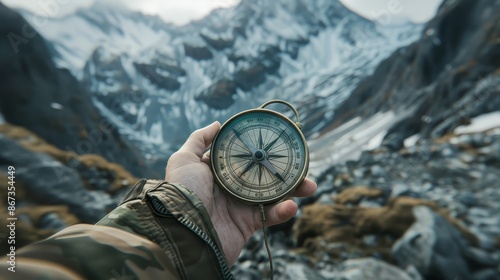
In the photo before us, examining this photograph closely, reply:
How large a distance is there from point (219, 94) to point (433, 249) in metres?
6.98

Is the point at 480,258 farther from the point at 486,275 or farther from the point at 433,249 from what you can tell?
the point at 433,249

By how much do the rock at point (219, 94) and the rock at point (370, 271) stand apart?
5780 millimetres

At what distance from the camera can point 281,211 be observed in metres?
1.75

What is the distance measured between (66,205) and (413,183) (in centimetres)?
494

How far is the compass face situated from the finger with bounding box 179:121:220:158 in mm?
54

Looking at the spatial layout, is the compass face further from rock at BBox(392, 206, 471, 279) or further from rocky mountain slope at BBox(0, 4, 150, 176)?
rocky mountain slope at BBox(0, 4, 150, 176)

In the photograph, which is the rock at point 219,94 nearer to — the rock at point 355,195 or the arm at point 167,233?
the rock at point 355,195

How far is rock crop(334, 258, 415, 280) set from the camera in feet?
12.8

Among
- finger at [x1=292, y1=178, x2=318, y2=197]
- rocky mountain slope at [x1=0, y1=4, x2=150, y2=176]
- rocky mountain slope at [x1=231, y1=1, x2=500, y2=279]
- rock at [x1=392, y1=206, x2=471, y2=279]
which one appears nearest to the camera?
finger at [x1=292, y1=178, x2=318, y2=197]

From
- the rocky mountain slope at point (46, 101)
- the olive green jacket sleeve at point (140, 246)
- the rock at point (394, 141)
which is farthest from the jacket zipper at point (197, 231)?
the rock at point (394, 141)

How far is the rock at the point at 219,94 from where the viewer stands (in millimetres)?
9320


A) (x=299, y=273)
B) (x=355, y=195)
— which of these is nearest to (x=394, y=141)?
(x=355, y=195)

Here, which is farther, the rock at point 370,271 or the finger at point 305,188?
the rock at point 370,271

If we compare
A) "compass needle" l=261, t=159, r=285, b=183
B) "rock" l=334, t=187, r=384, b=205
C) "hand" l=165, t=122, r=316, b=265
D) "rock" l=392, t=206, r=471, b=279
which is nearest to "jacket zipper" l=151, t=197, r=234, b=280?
"hand" l=165, t=122, r=316, b=265
